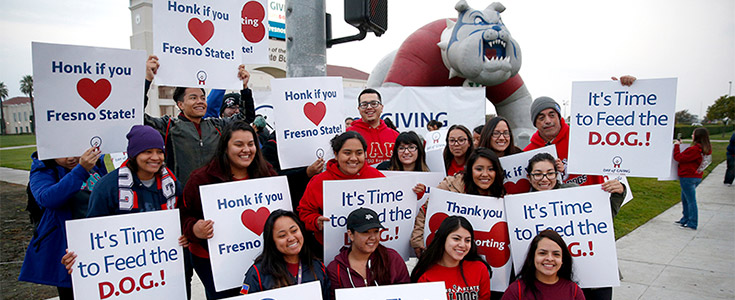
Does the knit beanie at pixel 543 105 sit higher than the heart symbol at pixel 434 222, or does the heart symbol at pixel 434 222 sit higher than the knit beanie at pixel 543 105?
the knit beanie at pixel 543 105

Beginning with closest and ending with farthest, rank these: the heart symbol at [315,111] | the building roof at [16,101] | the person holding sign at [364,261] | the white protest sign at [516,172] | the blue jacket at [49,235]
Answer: the person holding sign at [364,261] < the blue jacket at [49,235] < the white protest sign at [516,172] < the heart symbol at [315,111] < the building roof at [16,101]

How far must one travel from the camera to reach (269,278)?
269 cm

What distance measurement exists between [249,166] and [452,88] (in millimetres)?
7232

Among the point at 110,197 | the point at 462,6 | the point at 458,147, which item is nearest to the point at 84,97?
the point at 110,197

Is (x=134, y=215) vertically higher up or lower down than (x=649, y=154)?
lower down

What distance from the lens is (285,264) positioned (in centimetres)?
280

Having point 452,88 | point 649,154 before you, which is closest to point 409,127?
point 452,88

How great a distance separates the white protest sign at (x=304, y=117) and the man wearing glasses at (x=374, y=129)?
0.26 metres

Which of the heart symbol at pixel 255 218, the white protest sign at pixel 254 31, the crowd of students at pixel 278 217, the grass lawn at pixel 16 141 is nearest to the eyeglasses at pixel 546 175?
the crowd of students at pixel 278 217

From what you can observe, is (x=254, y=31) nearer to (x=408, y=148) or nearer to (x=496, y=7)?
(x=408, y=148)

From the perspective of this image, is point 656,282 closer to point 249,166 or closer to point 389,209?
point 389,209

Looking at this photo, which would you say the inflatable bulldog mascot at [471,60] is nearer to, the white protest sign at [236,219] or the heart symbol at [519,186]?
the heart symbol at [519,186]

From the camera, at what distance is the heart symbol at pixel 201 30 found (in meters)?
3.59

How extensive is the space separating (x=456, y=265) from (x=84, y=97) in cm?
286
